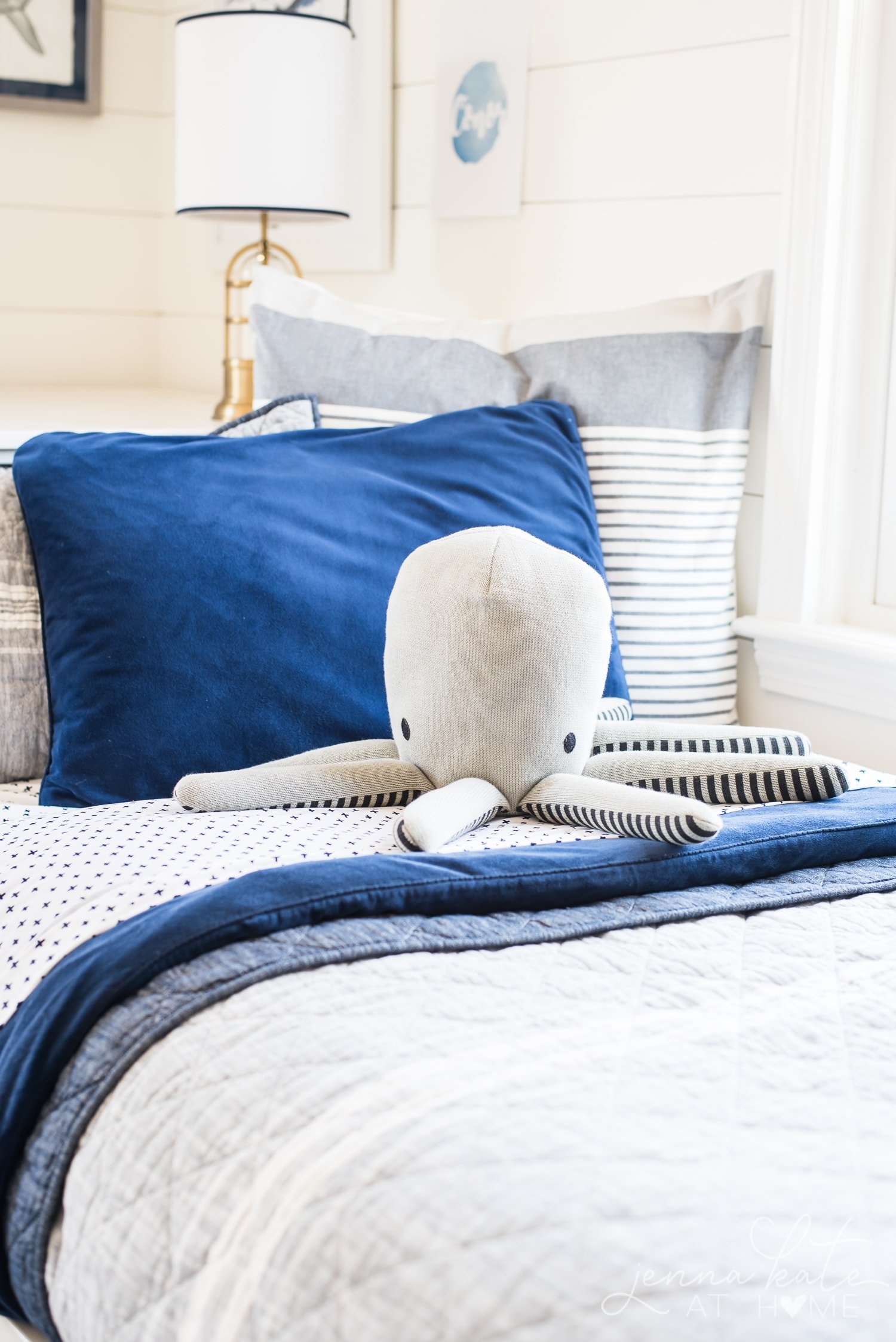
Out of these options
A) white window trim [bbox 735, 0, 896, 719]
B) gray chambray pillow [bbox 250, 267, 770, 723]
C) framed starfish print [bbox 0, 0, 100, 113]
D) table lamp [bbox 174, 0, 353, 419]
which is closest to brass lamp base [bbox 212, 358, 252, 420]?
table lamp [bbox 174, 0, 353, 419]

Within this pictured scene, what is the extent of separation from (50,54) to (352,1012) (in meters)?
2.35

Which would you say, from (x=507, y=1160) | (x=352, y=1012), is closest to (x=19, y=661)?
(x=352, y=1012)

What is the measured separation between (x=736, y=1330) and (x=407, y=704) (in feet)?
1.95

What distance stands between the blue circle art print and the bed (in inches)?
36.3

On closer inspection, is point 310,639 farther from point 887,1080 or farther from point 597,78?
point 597,78

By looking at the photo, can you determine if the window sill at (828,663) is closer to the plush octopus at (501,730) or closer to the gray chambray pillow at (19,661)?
the plush octopus at (501,730)

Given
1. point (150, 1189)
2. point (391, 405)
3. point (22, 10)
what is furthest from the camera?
point (22, 10)

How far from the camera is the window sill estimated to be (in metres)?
1.48

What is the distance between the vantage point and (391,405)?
4.92 ft

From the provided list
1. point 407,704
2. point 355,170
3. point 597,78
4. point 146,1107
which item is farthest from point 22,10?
point 146,1107

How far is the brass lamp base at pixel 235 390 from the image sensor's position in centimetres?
207

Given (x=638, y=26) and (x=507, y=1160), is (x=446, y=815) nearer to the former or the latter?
(x=507, y=1160)

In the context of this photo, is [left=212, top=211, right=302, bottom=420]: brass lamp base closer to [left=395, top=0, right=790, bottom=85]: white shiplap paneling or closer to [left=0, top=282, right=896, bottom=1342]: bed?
[left=395, top=0, right=790, bottom=85]: white shiplap paneling

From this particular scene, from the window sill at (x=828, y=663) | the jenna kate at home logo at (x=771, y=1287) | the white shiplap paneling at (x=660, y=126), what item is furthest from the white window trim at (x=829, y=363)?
the jenna kate at home logo at (x=771, y=1287)
